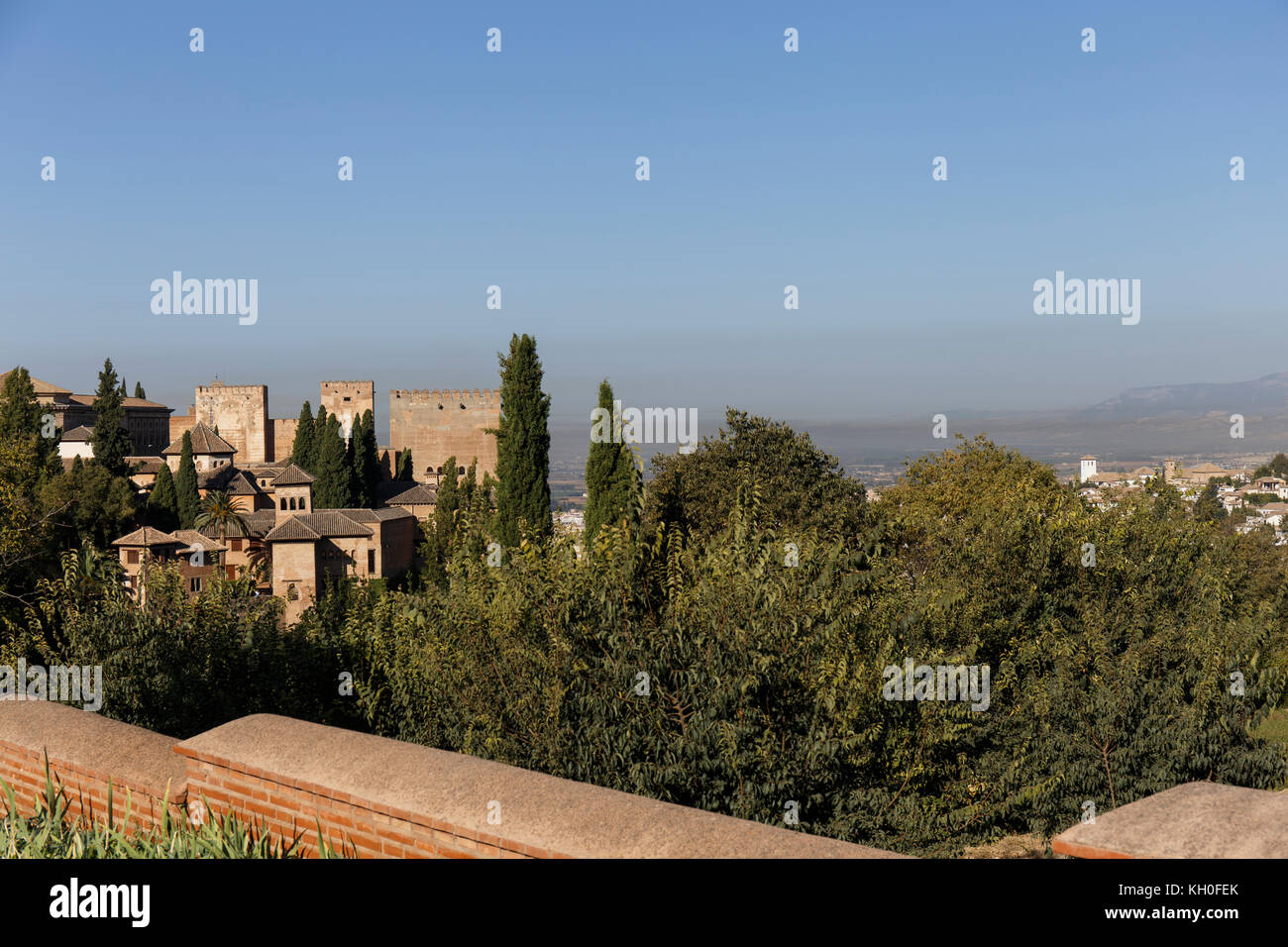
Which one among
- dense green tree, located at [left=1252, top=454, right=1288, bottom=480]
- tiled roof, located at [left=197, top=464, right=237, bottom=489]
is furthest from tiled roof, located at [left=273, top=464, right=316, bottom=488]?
dense green tree, located at [left=1252, top=454, right=1288, bottom=480]

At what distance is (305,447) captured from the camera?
61.8 metres

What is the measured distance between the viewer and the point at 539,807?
147 inches

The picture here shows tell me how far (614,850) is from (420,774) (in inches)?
46.5

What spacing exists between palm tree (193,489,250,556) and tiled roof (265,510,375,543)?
2370 mm

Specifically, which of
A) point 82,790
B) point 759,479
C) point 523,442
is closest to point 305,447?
point 523,442

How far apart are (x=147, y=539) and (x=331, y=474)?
17.1 m

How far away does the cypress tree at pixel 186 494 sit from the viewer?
5197cm

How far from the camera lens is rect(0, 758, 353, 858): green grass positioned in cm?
442

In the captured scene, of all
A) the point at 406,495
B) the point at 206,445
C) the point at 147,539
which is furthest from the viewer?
the point at 206,445

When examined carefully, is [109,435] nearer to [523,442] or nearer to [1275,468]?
[523,442]

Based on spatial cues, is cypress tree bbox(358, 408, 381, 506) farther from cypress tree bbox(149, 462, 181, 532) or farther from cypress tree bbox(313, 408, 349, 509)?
cypress tree bbox(149, 462, 181, 532)

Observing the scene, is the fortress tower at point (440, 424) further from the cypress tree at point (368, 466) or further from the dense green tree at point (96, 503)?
the dense green tree at point (96, 503)
